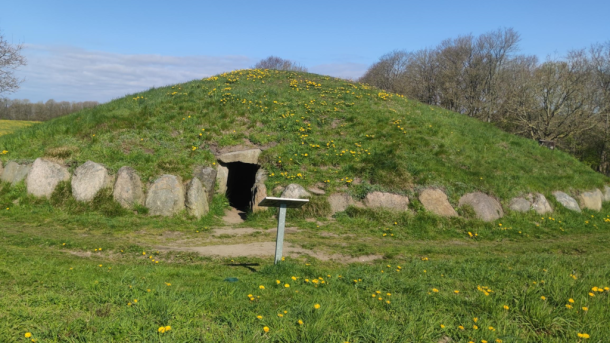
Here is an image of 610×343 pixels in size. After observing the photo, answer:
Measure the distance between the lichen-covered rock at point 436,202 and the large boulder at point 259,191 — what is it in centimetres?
539

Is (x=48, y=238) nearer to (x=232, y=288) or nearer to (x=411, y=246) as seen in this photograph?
(x=232, y=288)

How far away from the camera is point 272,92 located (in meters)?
20.2

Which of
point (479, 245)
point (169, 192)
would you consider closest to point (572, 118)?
point (479, 245)

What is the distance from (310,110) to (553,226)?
1098cm

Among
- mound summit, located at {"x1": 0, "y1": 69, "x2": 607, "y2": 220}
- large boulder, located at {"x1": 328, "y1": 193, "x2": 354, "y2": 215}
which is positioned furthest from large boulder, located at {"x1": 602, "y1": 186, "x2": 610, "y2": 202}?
large boulder, located at {"x1": 328, "y1": 193, "x2": 354, "y2": 215}

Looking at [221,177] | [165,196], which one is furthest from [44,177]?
[221,177]

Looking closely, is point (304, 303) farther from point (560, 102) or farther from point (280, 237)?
point (560, 102)

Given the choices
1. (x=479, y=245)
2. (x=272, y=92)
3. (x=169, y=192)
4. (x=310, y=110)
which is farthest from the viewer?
(x=272, y=92)

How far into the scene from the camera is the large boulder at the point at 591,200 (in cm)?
1517

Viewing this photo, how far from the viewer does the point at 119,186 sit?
12.4 metres

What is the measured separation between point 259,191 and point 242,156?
2117 mm

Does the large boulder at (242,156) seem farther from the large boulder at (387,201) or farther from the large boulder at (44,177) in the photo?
the large boulder at (44,177)

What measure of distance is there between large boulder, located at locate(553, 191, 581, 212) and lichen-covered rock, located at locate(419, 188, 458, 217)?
4.96m

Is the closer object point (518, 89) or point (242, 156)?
point (242, 156)
